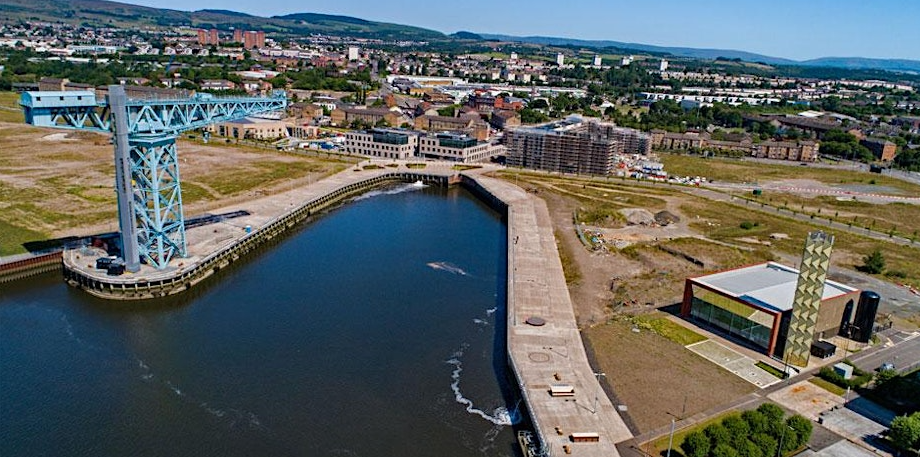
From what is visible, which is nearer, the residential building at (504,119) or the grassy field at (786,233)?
the grassy field at (786,233)

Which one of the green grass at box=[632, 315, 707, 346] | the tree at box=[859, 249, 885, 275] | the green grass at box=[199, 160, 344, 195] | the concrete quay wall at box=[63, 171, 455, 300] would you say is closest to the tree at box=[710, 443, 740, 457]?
the green grass at box=[632, 315, 707, 346]

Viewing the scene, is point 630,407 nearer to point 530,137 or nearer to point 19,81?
point 530,137

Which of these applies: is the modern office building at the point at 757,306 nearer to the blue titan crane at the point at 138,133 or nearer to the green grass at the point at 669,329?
the green grass at the point at 669,329

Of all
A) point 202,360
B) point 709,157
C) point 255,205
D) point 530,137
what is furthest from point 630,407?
point 709,157

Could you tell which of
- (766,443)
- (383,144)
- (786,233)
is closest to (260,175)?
(383,144)

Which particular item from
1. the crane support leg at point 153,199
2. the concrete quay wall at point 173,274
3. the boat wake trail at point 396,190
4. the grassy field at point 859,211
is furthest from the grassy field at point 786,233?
the crane support leg at point 153,199

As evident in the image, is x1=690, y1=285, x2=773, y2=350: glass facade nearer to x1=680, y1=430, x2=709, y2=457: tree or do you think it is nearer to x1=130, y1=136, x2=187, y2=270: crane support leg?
x1=680, y1=430, x2=709, y2=457: tree
